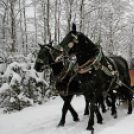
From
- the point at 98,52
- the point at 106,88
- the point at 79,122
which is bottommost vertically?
the point at 79,122

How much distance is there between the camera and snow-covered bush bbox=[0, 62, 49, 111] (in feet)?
20.2

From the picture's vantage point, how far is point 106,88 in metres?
4.19

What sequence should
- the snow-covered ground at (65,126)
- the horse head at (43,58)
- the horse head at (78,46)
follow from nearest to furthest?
the horse head at (78,46) → the snow-covered ground at (65,126) → the horse head at (43,58)

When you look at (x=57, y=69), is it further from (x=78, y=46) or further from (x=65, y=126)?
(x=65, y=126)

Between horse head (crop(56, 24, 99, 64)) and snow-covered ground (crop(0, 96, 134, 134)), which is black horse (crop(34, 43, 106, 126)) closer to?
snow-covered ground (crop(0, 96, 134, 134))

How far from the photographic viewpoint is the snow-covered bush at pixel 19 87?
243 inches

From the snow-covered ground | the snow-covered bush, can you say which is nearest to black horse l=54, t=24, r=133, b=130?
the snow-covered ground

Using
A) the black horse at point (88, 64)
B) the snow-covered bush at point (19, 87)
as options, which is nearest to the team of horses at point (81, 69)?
the black horse at point (88, 64)

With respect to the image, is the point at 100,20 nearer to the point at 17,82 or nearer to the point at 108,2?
the point at 108,2

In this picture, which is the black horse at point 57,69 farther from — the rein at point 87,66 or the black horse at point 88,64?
the rein at point 87,66

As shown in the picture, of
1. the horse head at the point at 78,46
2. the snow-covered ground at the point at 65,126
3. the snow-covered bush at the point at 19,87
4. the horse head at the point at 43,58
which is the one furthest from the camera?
the snow-covered bush at the point at 19,87

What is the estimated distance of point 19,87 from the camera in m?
6.39

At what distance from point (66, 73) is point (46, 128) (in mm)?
1500

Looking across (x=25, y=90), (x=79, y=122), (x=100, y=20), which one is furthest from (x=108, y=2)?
(x=79, y=122)
